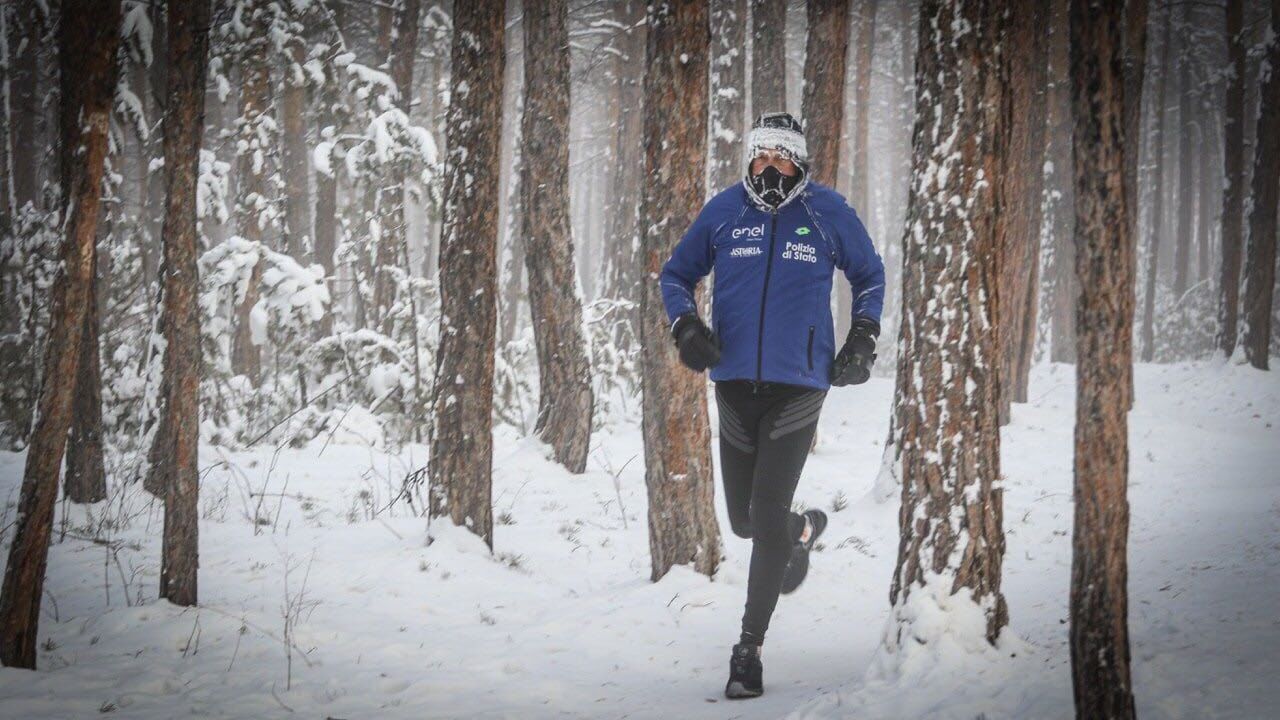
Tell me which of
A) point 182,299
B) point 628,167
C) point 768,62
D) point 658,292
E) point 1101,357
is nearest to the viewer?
Result: point 1101,357

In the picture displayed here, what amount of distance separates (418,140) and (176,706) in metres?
8.47

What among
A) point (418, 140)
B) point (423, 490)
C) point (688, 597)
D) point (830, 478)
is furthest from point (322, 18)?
point (688, 597)

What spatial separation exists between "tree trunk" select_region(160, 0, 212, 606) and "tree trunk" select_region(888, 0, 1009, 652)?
12.3 feet

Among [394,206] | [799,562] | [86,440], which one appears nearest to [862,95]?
[394,206]

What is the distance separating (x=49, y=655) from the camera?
12.2 ft

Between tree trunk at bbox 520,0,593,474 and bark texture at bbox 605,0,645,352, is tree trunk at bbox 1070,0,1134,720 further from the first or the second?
bark texture at bbox 605,0,645,352

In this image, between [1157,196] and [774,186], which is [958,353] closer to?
[774,186]

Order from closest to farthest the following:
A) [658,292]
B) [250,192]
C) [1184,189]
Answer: [658,292] → [250,192] → [1184,189]

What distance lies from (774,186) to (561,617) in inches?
111

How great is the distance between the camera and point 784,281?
11.7 feet

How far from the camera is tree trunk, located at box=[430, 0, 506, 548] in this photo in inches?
217

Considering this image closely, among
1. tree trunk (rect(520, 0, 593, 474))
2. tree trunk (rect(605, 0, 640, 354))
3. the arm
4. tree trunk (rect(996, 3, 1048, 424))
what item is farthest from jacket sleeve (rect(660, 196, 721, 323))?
tree trunk (rect(605, 0, 640, 354))

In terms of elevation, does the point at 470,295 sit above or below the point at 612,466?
above

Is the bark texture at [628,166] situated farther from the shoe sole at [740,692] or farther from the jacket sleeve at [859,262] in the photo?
the shoe sole at [740,692]
